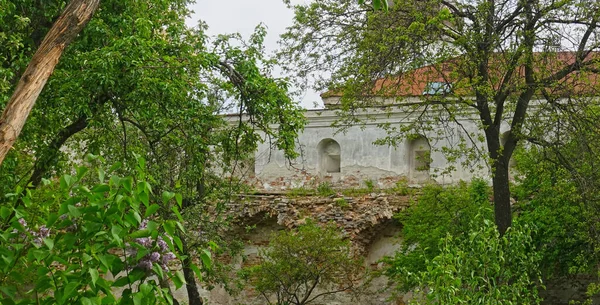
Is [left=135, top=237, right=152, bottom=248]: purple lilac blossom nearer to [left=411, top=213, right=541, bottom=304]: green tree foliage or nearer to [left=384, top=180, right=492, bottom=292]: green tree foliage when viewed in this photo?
[left=411, top=213, right=541, bottom=304]: green tree foliage

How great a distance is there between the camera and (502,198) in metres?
12.5

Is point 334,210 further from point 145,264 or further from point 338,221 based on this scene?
point 145,264

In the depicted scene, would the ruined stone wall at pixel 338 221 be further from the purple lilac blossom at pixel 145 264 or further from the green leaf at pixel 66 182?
the green leaf at pixel 66 182

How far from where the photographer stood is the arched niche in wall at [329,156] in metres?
19.5

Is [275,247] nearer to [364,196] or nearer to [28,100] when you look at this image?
[364,196]

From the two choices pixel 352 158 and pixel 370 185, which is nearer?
pixel 370 185

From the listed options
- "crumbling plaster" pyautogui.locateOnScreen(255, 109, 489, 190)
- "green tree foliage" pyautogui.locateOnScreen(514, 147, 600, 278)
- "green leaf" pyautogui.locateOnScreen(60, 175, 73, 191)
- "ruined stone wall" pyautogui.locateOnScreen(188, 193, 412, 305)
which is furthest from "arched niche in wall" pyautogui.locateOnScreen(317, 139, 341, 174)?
"green leaf" pyautogui.locateOnScreen(60, 175, 73, 191)

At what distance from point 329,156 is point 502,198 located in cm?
759

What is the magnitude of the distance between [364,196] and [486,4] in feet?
23.0

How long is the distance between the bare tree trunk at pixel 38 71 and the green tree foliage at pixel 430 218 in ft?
28.2

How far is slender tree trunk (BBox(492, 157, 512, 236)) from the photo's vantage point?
12508mm

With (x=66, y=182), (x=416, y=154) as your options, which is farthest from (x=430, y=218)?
(x=66, y=182)

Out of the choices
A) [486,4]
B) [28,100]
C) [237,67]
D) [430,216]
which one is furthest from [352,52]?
[28,100]

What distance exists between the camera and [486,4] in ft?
38.0
